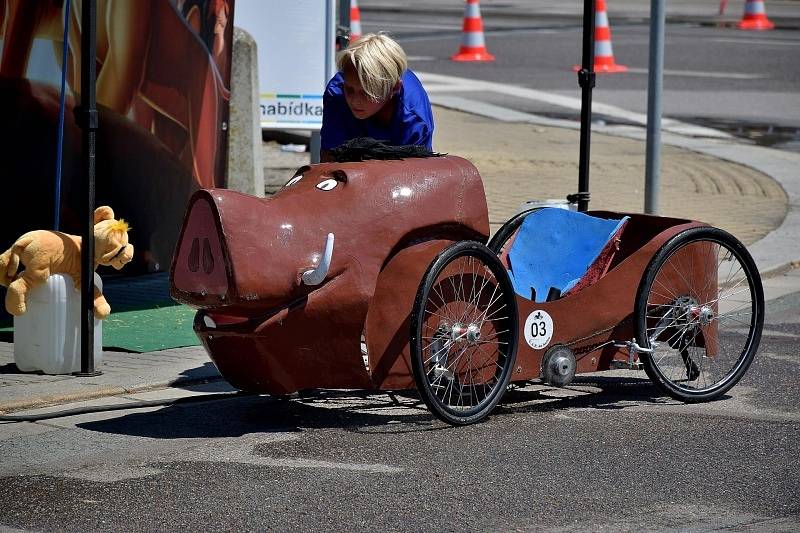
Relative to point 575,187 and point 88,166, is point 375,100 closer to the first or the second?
point 88,166

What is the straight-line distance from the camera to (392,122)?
20.8ft

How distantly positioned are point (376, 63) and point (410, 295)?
0.99 metres

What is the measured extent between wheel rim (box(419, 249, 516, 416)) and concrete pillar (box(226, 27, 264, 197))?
4.69 m

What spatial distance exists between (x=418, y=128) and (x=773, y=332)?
2.82m

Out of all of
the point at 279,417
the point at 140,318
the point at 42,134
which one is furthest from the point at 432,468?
the point at 42,134

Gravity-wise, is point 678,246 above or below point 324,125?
below

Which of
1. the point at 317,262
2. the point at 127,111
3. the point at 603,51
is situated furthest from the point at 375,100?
the point at 603,51

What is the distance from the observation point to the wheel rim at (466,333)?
19.4ft

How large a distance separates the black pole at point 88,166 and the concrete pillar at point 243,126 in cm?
378

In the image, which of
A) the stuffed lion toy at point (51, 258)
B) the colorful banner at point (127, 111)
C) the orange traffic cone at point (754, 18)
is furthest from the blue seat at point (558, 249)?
the orange traffic cone at point (754, 18)

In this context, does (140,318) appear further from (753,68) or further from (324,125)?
(753,68)

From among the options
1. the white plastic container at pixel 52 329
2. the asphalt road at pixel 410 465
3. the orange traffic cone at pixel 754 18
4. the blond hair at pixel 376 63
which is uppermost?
the orange traffic cone at pixel 754 18

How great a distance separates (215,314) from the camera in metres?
5.84

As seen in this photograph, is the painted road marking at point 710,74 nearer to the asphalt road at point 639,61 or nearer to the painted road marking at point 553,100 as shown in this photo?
the asphalt road at point 639,61
